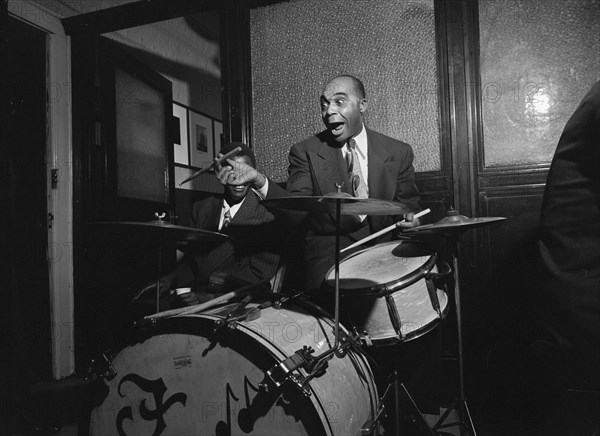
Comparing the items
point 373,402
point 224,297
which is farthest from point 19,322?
point 373,402

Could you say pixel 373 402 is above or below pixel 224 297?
below

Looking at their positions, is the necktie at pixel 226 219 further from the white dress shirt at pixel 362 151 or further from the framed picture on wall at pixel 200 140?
the framed picture on wall at pixel 200 140

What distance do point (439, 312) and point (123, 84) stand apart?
357 centimetres

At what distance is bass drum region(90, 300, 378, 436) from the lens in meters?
1.56

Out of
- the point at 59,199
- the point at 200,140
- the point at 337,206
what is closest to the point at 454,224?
the point at 337,206

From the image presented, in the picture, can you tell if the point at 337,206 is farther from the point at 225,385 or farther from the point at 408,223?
the point at 225,385

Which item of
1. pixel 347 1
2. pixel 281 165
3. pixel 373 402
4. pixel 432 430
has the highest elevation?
pixel 347 1

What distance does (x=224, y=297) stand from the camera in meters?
1.92

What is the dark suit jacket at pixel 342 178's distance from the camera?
263 centimetres

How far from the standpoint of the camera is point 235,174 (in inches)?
80.8

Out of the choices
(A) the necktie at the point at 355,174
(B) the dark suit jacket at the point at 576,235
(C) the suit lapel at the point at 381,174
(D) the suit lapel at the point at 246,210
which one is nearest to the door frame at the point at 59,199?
(D) the suit lapel at the point at 246,210

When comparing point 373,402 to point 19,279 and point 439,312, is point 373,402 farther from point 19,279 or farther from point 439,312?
point 19,279

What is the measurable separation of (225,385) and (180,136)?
4.09 m

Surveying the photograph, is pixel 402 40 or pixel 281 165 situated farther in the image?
pixel 281 165
